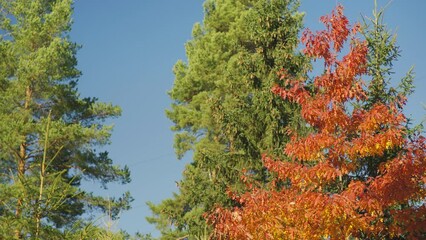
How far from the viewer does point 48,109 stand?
23.4m

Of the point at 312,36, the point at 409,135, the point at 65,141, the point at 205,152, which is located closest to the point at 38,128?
the point at 65,141

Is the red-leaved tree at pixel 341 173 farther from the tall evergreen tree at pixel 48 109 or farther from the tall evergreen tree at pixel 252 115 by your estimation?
the tall evergreen tree at pixel 48 109

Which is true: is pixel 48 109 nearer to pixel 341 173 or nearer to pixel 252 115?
pixel 252 115

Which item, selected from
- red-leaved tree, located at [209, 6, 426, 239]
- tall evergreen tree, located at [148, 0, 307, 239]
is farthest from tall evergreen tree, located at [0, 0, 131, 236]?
red-leaved tree, located at [209, 6, 426, 239]

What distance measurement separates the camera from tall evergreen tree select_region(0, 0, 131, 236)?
21234 mm

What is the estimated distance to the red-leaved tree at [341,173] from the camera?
9.98 meters

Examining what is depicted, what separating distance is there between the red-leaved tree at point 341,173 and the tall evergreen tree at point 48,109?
1099 cm

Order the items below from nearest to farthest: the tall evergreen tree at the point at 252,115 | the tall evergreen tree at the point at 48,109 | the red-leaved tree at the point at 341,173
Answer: the red-leaved tree at the point at 341,173, the tall evergreen tree at the point at 252,115, the tall evergreen tree at the point at 48,109

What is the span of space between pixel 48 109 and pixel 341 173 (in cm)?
1586

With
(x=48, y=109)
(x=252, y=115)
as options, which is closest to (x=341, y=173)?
(x=252, y=115)

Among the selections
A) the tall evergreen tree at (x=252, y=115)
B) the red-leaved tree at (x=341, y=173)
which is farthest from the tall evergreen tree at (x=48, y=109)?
the red-leaved tree at (x=341, y=173)

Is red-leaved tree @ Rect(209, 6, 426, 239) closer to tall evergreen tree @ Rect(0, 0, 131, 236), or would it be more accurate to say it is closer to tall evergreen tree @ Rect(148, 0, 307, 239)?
tall evergreen tree @ Rect(148, 0, 307, 239)

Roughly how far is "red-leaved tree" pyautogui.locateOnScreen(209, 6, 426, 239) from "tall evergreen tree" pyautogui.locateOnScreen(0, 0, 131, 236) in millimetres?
10987

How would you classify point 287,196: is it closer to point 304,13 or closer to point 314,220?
point 314,220
